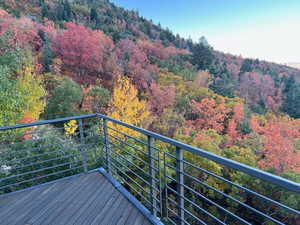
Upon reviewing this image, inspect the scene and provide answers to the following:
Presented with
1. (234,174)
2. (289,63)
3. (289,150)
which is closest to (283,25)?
(289,150)

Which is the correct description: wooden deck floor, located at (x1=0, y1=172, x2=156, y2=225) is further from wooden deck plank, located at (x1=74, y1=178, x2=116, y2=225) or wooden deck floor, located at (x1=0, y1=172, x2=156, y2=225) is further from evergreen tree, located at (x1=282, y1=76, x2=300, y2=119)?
evergreen tree, located at (x1=282, y1=76, x2=300, y2=119)

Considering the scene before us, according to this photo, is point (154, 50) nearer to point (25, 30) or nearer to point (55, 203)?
point (25, 30)

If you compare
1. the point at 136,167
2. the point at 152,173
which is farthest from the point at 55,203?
the point at 152,173

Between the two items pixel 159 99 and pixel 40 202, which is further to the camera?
pixel 159 99

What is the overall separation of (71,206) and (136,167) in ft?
2.95

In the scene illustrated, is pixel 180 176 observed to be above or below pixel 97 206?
above

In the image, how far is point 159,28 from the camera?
39.2 metres

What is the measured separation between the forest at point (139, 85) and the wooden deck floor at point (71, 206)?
4.05 m

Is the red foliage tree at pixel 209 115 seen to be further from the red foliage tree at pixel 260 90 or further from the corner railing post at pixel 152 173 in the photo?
the corner railing post at pixel 152 173

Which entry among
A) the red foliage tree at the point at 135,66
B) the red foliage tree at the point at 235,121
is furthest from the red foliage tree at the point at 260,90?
the red foliage tree at the point at 135,66

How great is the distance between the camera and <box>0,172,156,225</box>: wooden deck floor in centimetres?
183

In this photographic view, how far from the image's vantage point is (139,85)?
19266mm

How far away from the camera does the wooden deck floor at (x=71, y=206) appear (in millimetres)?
1826

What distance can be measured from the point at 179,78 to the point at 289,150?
13.6m
